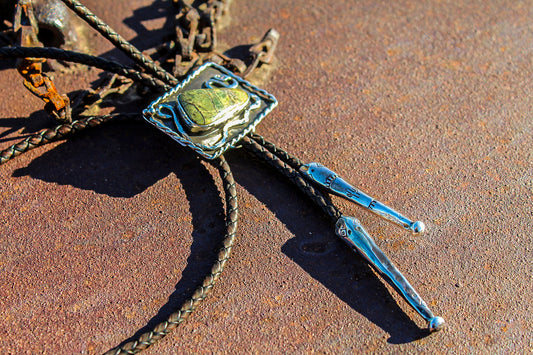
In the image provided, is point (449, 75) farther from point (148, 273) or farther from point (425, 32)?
point (148, 273)

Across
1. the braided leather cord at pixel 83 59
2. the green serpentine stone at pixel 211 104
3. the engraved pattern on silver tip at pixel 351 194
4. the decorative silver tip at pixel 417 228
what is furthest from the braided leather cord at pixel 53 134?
the decorative silver tip at pixel 417 228

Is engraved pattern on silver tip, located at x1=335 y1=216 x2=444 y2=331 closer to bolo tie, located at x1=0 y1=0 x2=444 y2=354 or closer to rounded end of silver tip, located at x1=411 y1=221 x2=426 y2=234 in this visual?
bolo tie, located at x1=0 y1=0 x2=444 y2=354

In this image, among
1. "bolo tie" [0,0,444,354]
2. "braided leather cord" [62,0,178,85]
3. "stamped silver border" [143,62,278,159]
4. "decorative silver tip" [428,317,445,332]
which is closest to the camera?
"decorative silver tip" [428,317,445,332]

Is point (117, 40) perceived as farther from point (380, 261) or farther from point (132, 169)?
point (380, 261)

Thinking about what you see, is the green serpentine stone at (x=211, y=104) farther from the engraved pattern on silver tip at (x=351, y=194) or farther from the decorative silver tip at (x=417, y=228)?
the decorative silver tip at (x=417, y=228)

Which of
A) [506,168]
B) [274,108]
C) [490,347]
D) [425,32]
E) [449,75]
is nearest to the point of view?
[490,347]

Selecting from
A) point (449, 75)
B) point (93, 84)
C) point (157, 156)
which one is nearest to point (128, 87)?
point (93, 84)

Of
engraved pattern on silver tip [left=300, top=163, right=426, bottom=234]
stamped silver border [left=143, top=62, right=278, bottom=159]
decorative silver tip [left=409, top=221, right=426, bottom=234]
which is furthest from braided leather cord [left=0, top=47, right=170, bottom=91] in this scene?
decorative silver tip [left=409, top=221, right=426, bottom=234]

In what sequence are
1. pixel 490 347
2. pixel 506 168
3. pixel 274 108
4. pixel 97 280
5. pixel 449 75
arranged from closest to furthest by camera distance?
pixel 490 347
pixel 97 280
pixel 506 168
pixel 274 108
pixel 449 75
